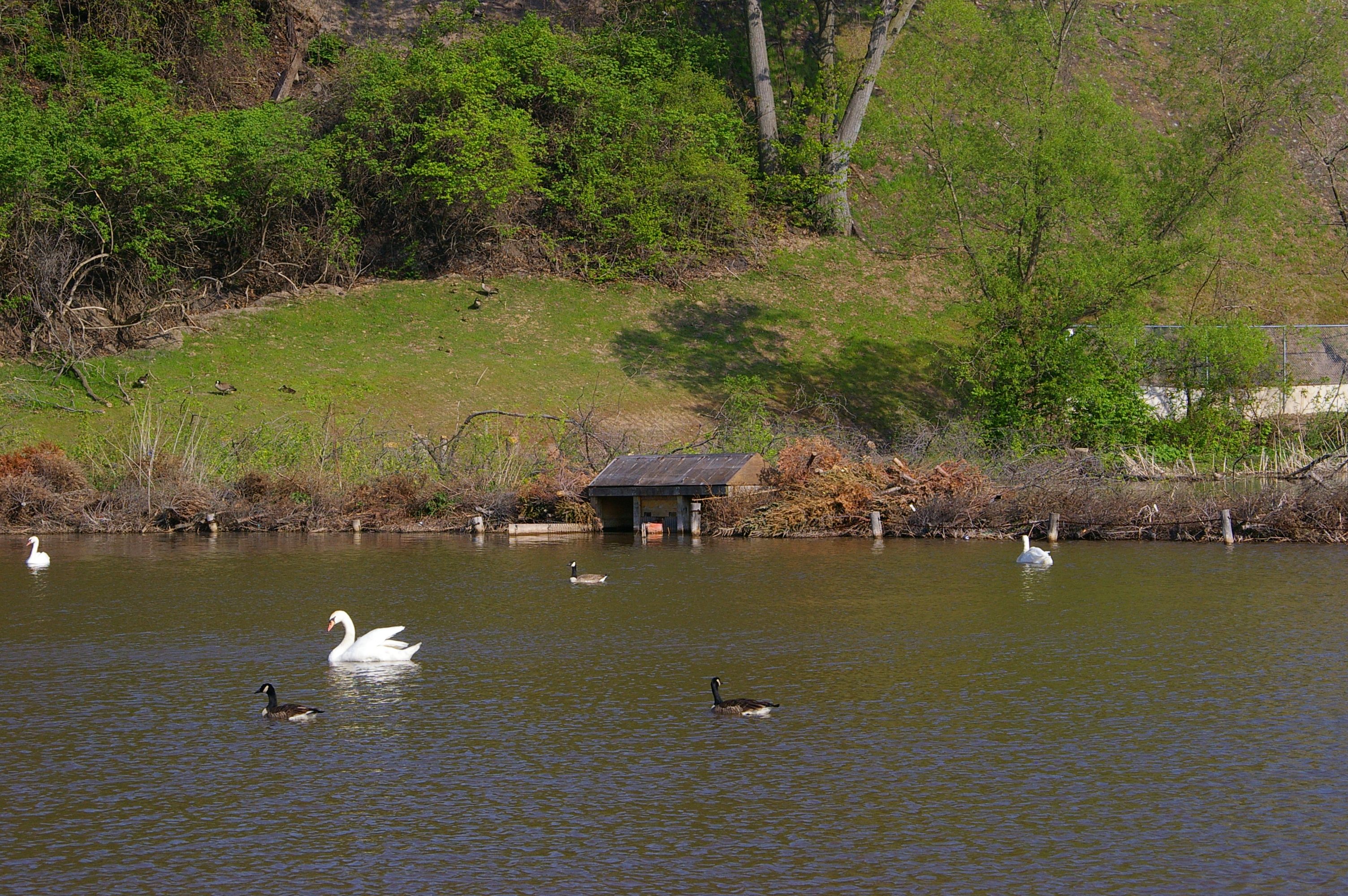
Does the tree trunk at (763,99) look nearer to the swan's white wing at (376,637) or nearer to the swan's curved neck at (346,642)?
the swan's curved neck at (346,642)

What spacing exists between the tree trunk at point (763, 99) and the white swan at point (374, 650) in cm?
4325

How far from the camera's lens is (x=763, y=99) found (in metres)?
54.8

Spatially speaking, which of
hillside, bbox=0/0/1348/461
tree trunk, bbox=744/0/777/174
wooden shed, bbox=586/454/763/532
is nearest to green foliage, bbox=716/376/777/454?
hillside, bbox=0/0/1348/461

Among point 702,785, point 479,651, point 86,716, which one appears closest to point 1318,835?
point 702,785

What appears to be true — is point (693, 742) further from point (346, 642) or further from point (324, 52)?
point (324, 52)

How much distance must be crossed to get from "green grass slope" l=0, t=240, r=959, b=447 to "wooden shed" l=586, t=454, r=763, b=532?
5686 millimetres

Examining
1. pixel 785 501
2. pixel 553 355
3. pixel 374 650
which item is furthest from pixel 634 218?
pixel 374 650

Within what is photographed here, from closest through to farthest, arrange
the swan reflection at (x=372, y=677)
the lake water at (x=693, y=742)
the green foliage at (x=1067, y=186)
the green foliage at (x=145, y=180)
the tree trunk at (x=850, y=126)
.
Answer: the lake water at (x=693, y=742)
the swan reflection at (x=372, y=677)
the green foliage at (x=1067, y=186)
the green foliage at (x=145, y=180)
the tree trunk at (x=850, y=126)

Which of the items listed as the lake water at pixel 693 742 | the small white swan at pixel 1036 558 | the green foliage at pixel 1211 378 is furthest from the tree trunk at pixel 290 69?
the small white swan at pixel 1036 558

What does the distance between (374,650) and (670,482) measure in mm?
14871

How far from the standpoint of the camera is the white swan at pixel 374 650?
46.5 feet

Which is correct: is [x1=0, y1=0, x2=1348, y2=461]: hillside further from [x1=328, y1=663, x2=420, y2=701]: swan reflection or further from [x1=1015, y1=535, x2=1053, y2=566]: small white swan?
[x1=328, y1=663, x2=420, y2=701]: swan reflection

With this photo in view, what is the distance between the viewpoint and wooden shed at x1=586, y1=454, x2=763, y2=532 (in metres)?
28.3

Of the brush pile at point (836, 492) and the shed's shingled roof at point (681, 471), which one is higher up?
the shed's shingled roof at point (681, 471)
